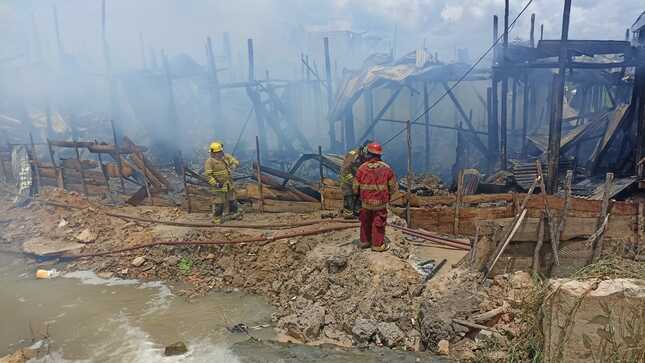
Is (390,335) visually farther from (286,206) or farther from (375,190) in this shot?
(286,206)

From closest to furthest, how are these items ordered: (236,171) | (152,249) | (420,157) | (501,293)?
(501,293), (152,249), (236,171), (420,157)

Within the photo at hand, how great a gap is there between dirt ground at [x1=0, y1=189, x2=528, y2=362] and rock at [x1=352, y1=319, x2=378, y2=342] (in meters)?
0.01

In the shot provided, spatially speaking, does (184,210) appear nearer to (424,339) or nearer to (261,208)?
(261,208)

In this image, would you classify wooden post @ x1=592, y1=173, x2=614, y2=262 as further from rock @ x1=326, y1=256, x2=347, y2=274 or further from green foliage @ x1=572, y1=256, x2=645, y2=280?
rock @ x1=326, y1=256, x2=347, y2=274

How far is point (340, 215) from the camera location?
9.02m

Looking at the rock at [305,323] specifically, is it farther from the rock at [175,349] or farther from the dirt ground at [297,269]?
the rock at [175,349]

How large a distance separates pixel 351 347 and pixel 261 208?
4.82 m

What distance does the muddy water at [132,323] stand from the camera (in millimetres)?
5668

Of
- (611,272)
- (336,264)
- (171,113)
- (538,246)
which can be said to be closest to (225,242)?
(336,264)

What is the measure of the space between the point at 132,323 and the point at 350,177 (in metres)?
4.26

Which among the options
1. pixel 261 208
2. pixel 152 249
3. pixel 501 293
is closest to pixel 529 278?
pixel 501 293

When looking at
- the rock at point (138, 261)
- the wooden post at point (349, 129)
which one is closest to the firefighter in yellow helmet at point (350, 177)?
the rock at point (138, 261)

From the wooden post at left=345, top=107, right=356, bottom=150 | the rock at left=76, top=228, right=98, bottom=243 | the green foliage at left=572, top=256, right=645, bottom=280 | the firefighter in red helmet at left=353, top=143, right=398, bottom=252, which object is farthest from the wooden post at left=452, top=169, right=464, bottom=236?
the wooden post at left=345, top=107, right=356, bottom=150

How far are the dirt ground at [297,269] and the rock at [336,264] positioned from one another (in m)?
0.02
